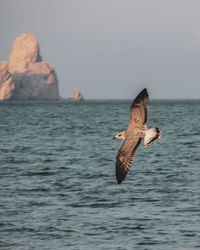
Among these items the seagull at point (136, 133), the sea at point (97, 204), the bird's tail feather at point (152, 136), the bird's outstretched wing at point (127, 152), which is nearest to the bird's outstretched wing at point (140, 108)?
the seagull at point (136, 133)

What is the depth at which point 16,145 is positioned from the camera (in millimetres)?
54594

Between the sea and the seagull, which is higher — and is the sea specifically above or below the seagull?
below

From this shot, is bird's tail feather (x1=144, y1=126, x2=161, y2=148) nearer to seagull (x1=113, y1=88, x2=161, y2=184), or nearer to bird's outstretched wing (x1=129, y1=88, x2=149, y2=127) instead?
seagull (x1=113, y1=88, x2=161, y2=184)

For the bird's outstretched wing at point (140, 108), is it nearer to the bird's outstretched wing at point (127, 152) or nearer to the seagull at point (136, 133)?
the seagull at point (136, 133)

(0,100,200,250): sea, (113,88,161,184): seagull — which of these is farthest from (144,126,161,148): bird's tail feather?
(0,100,200,250): sea

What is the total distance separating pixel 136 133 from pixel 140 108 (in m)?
0.62

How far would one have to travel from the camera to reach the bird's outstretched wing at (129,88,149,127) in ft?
35.8

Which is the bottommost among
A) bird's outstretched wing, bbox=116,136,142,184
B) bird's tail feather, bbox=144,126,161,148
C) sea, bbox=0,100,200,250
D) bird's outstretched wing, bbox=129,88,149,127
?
sea, bbox=0,100,200,250

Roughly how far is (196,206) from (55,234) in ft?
23.0

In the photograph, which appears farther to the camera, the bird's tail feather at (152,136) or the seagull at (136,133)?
the seagull at (136,133)

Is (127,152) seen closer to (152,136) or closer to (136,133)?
(136,133)

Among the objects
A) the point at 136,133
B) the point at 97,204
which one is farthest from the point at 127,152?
the point at 97,204

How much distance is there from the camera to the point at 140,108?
36.0ft

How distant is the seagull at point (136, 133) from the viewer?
429 inches
